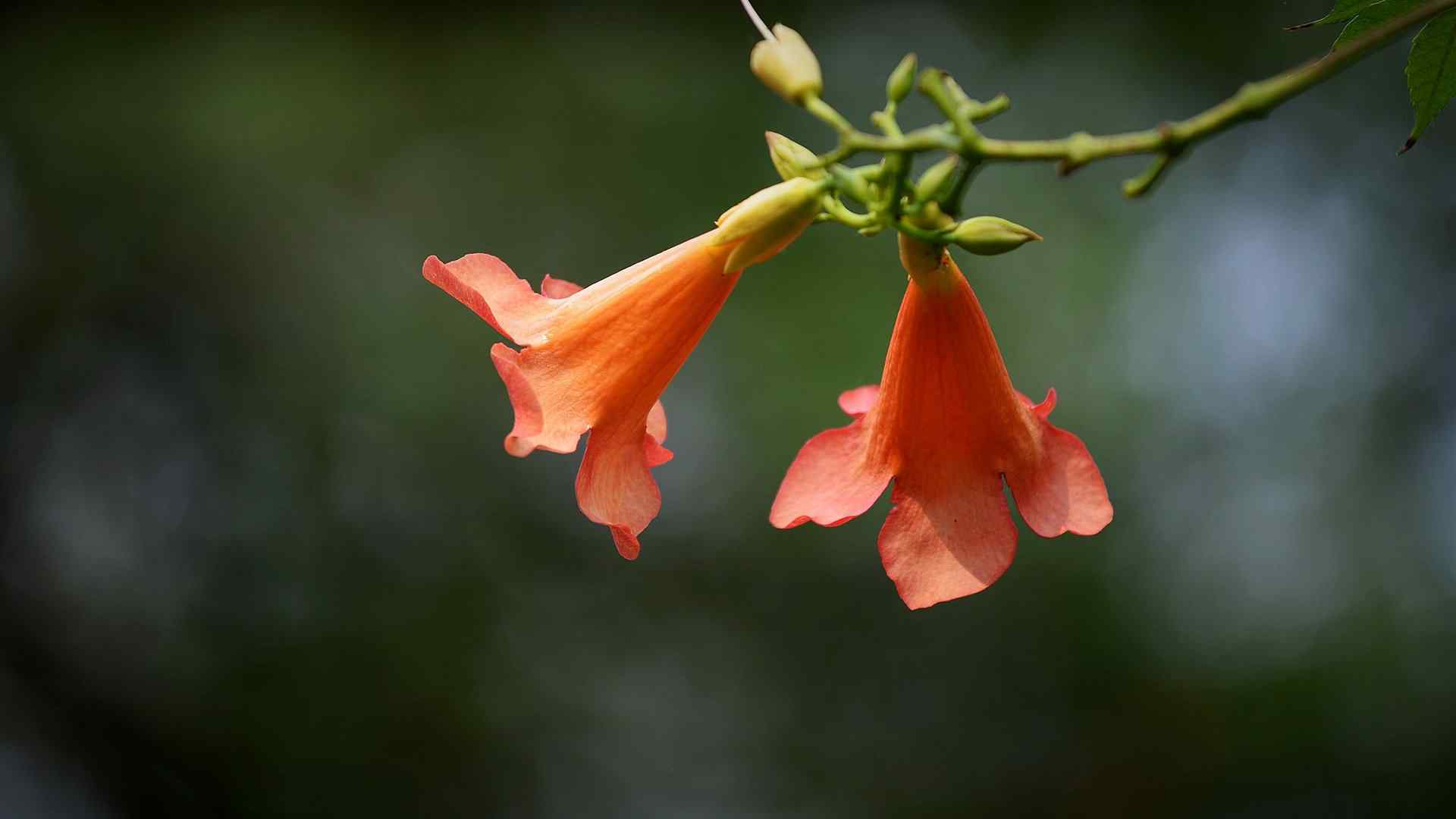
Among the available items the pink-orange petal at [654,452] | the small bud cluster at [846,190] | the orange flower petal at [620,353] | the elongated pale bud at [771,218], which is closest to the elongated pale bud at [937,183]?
the small bud cluster at [846,190]

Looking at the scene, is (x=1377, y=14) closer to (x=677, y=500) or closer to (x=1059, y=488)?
(x=1059, y=488)

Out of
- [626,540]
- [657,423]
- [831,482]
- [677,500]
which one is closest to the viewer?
[626,540]

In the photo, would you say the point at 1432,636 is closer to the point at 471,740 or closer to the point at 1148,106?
the point at 1148,106

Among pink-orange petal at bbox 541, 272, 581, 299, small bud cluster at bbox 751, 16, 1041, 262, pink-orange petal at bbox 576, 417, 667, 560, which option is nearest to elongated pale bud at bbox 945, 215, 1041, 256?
small bud cluster at bbox 751, 16, 1041, 262

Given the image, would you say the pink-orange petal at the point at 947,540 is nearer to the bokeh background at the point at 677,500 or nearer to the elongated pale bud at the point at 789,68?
the elongated pale bud at the point at 789,68

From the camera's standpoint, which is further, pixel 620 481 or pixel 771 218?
pixel 620 481

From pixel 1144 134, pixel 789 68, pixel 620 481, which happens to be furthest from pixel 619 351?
pixel 1144 134

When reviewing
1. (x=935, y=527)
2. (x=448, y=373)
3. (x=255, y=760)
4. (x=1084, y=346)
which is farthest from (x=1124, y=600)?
(x=935, y=527)
